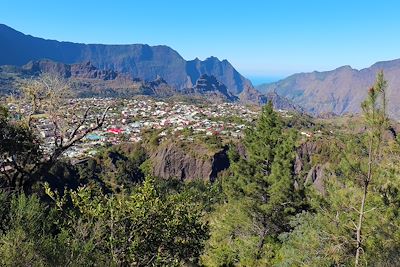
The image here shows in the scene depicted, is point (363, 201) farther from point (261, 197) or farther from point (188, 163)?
point (188, 163)

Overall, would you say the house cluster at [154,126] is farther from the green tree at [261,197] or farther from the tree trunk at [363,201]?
the tree trunk at [363,201]

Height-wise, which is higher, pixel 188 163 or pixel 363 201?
pixel 363 201

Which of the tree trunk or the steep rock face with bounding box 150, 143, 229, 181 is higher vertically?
the tree trunk

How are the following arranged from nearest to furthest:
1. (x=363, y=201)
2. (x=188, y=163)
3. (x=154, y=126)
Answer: (x=363, y=201) → (x=188, y=163) → (x=154, y=126)

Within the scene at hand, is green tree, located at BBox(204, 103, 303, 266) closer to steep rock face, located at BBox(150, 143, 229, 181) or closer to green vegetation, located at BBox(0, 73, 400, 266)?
green vegetation, located at BBox(0, 73, 400, 266)

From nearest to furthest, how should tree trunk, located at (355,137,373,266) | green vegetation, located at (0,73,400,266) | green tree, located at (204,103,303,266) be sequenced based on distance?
green vegetation, located at (0,73,400,266) → tree trunk, located at (355,137,373,266) → green tree, located at (204,103,303,266)

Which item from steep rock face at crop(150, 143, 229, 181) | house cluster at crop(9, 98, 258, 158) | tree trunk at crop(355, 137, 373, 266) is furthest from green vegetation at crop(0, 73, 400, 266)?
steep rock face at crop(150, 143, 229, 181)

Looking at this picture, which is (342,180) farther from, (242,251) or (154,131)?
(154,131)

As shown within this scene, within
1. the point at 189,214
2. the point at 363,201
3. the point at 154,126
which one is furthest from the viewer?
the point at 154,126

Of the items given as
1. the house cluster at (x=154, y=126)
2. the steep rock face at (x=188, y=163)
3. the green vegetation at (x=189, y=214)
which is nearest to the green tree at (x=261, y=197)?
the green vegetation at (x=189, y=214)

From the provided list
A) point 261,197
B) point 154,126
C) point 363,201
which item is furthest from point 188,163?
point 363,201
